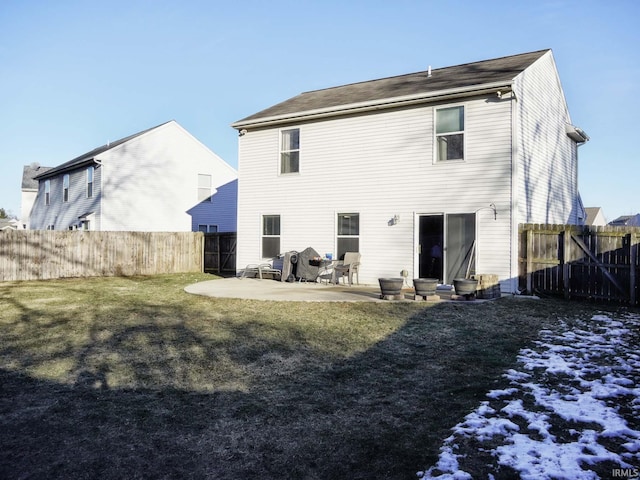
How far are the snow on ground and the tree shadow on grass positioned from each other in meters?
0.21

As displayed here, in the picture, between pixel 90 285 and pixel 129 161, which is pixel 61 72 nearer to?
pixel 129 161

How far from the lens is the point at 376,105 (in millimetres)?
13742

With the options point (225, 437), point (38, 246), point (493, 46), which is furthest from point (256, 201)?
point (225, 437)

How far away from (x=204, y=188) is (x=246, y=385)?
75.6ft

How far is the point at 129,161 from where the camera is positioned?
23.9 meters

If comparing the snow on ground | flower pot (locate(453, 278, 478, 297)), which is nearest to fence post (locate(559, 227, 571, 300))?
flower pot (locate(453, 278, 478, 297))

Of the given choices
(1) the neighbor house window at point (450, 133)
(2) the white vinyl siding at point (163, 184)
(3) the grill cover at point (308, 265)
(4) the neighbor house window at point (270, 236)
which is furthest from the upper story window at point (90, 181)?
(1) the neighbor house window at point (450, 133)

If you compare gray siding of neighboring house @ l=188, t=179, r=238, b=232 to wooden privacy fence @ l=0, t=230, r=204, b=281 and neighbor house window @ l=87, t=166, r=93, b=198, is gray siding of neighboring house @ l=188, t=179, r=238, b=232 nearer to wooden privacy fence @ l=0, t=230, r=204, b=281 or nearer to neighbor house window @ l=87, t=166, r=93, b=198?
neighbor house window @ l=87, t=166, r=93, b=198

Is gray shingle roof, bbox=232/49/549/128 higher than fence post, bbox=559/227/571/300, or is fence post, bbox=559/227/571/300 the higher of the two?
gray shingle roof, bbox=232/49/549/128

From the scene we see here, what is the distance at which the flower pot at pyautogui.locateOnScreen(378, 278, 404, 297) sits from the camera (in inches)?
412

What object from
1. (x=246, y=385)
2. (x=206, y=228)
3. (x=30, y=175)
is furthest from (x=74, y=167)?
(x=246, y=385)

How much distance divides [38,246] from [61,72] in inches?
317

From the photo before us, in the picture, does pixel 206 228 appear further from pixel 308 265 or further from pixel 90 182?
pixel 308 265

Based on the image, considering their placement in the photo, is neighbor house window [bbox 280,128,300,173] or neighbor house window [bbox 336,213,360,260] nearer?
neighbor house window [bbox 336,213,360,260]
